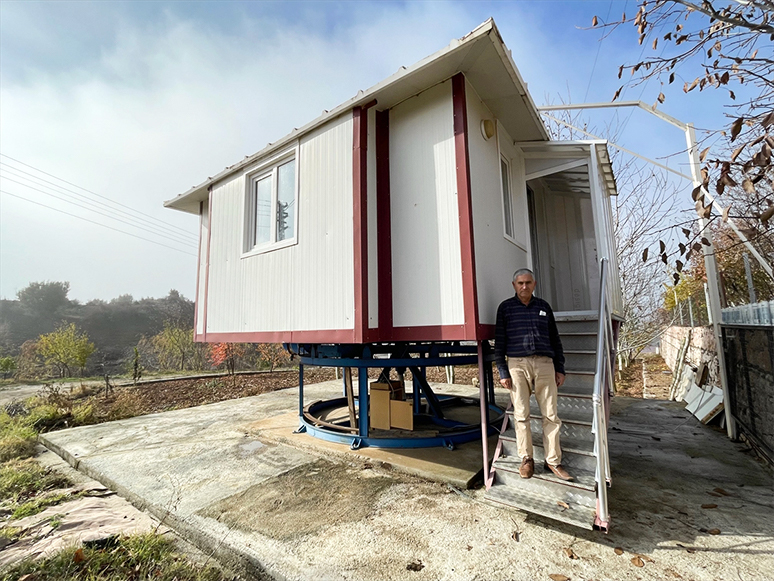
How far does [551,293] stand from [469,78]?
3.96 metres

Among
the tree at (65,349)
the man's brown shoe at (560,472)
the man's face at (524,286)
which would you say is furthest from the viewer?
the tree at (65,349)

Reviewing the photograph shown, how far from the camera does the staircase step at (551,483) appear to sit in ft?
9.68

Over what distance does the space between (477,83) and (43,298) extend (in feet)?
173

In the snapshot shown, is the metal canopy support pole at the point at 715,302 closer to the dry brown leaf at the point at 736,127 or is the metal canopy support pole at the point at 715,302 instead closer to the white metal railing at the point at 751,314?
the white metal railing at the point at 751,314

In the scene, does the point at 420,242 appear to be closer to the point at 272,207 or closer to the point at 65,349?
the point at 272,207

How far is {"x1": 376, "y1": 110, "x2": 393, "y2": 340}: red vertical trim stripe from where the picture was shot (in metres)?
4.41

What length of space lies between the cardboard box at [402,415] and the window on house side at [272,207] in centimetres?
271

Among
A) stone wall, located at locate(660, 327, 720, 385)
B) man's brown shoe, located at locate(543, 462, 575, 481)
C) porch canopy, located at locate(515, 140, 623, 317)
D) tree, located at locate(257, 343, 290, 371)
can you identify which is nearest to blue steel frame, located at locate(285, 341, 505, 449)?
man's brown shoe, located at locate(543, 462, 575, 481)

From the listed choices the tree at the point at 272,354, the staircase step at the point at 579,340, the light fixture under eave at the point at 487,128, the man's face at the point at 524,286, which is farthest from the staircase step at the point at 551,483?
the tree at the point at 272,354

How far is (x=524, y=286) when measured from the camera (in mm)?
3631

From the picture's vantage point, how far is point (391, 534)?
2.98 m

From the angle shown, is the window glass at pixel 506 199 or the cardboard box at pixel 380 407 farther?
the cardboard box at pixel 380 407

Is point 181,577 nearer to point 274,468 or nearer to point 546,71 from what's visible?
point 274,468

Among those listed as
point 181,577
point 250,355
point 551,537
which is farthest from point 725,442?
point 250,355
